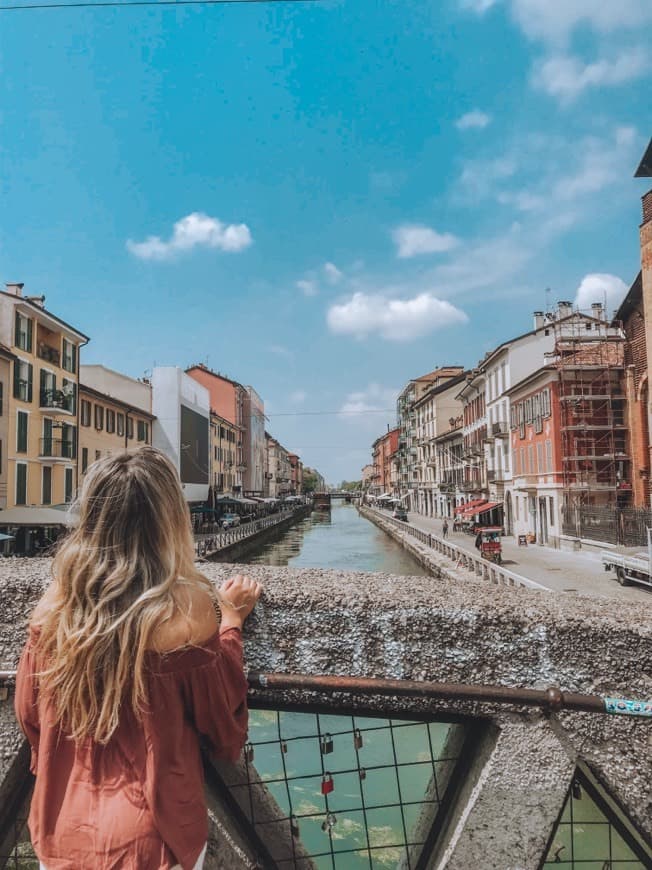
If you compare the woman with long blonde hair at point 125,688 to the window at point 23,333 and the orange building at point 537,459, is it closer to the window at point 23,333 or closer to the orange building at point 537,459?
the window at point 23,333

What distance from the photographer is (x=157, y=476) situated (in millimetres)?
1481

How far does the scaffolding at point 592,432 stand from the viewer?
31.3m

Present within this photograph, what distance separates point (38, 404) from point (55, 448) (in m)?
2.52

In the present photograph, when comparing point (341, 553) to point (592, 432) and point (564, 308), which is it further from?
point (564, 308)

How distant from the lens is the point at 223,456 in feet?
221

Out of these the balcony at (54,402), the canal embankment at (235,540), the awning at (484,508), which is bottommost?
the canal embankment at (235,540)

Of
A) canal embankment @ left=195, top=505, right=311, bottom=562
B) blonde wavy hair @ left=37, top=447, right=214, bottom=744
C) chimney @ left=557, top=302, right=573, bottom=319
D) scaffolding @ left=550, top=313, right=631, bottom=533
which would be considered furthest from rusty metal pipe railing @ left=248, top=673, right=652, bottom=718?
chimney @ left=557, top=302, right=573, bottom=319

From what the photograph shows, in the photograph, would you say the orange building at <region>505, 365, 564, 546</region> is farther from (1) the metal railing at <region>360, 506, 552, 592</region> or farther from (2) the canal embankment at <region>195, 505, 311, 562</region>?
(2) the canal embankment at <region>195, 505, 311, 562</region>

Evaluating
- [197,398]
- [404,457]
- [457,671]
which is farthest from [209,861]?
[404,457]

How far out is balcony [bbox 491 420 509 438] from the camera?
41531 mm

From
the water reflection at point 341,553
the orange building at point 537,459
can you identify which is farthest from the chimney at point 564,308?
the water reflection at point 341,553

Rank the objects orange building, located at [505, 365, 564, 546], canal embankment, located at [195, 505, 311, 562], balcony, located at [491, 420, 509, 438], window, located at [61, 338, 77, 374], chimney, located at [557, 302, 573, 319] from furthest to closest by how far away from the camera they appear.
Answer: chimney, located at [557, 302, 573, 319] < balcony, located at [491, 420, 509, 438] < window, located at [61, 338, 77, 374] < canal embankment, located at [195, 505, 311, 562] < orange building, located at [505, 365, 564, 546]

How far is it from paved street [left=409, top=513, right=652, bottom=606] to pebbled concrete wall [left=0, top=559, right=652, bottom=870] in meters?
13.4

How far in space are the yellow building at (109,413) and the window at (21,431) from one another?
4786mm
